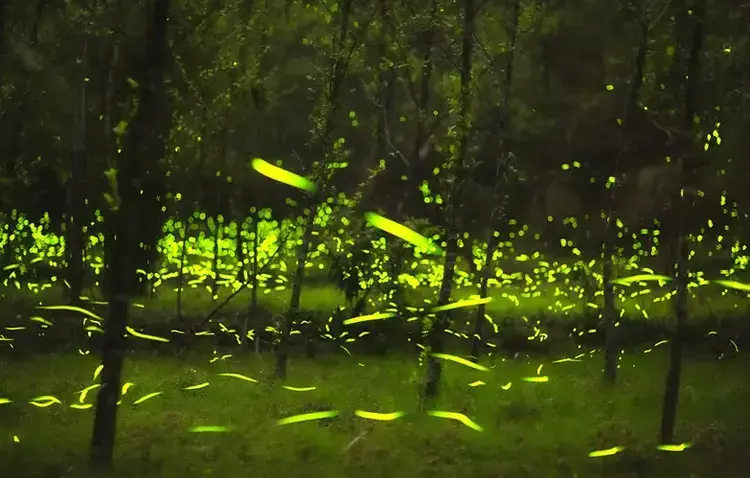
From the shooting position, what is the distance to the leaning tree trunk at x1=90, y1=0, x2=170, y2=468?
16.4 feet

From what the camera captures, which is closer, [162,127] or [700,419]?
[700,419]

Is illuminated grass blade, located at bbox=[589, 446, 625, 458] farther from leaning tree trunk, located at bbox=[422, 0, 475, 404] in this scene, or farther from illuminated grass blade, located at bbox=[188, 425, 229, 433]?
illuminated grass blade, located at bbox=[188, 425, 229, 433]

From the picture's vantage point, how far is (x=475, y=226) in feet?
41.6

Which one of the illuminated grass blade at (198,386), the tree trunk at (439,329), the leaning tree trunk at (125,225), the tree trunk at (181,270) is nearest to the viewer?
the leaning tree trunk at (125,225)

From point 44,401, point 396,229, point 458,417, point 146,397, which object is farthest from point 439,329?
point 44,401

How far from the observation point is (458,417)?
6598 mm

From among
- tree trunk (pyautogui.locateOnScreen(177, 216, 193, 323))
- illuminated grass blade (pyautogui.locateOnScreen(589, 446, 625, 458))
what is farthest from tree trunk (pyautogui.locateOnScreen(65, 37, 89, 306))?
illuminated grass blade (pyautogui.locateOnScreen(589, 446, 625, 458))

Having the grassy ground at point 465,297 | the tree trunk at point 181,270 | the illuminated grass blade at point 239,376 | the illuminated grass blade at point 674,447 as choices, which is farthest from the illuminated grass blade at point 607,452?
the tree trunk at point 181,270

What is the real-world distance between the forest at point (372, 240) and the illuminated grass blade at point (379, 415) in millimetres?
39

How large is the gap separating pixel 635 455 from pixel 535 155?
28.6 feet

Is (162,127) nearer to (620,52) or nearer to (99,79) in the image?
(99,79)

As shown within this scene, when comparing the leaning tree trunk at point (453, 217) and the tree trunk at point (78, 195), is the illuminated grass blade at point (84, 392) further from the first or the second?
the tree trunk at point (78, 195)

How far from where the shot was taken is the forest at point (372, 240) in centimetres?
574

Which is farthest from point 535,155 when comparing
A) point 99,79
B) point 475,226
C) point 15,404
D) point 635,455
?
point 15,404
